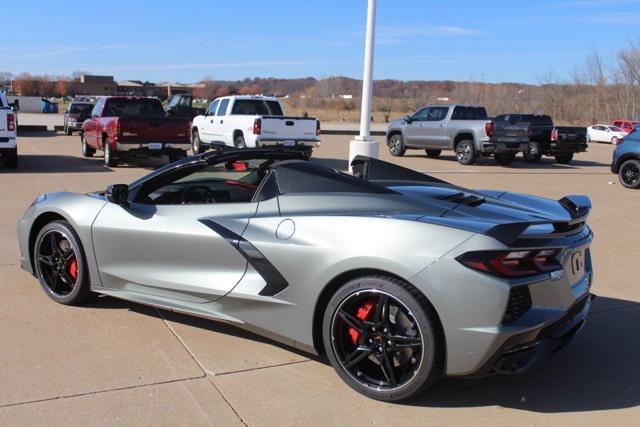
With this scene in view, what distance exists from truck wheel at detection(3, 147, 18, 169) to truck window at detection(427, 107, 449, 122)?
13.1 m

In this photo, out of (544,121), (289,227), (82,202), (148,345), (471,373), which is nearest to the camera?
(471,373)

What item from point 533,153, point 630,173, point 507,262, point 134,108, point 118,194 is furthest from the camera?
point 533,153

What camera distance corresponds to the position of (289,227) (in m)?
3.73

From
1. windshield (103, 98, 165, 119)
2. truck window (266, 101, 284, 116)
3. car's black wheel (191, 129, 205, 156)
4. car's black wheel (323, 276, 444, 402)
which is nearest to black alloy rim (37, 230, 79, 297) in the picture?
car's black wheel (323, 276, 444, 402)

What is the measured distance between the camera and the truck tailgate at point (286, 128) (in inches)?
635

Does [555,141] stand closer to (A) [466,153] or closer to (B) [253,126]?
(A) [466,153]

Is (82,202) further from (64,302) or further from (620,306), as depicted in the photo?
(620,306)

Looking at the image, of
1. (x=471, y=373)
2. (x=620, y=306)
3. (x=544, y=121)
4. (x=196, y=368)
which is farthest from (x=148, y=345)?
(x=544, y=121)

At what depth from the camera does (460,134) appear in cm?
2022

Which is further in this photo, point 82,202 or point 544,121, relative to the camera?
point 544,121

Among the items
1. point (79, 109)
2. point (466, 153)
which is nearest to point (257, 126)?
point (466, 153)

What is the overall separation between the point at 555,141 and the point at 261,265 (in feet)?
64.6

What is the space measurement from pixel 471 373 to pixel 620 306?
272cm

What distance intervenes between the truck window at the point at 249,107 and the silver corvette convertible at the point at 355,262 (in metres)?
13.3
